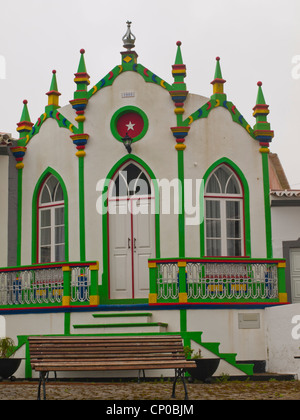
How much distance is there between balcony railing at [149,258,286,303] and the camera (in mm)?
15227

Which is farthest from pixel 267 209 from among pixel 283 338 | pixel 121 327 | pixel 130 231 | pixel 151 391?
pixel 151 391

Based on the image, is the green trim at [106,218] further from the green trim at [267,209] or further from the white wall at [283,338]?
the white wall at [283,338]

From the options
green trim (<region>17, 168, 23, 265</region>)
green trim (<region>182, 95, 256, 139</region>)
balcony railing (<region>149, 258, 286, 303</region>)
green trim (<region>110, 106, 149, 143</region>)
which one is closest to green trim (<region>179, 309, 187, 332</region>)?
balcony railing (<region>149, 258, 286, 303</region>)

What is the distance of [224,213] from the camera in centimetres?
1731

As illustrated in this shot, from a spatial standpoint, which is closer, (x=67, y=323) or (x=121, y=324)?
(x=121, y=324)

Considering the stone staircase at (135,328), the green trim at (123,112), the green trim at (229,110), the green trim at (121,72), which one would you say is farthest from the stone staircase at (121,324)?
the green trim at (121,72)

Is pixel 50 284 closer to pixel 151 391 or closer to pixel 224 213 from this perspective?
pixel 224 213

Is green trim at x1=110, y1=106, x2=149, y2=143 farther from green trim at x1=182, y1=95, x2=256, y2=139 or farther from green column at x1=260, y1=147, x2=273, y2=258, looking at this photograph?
green column at x1=260, y1=147, x2=273, y2=258

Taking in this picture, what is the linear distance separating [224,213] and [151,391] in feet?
21.2

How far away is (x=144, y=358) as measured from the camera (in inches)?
438

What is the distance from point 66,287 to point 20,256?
2.92m

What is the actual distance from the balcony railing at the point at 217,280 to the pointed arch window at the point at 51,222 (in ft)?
10.5
